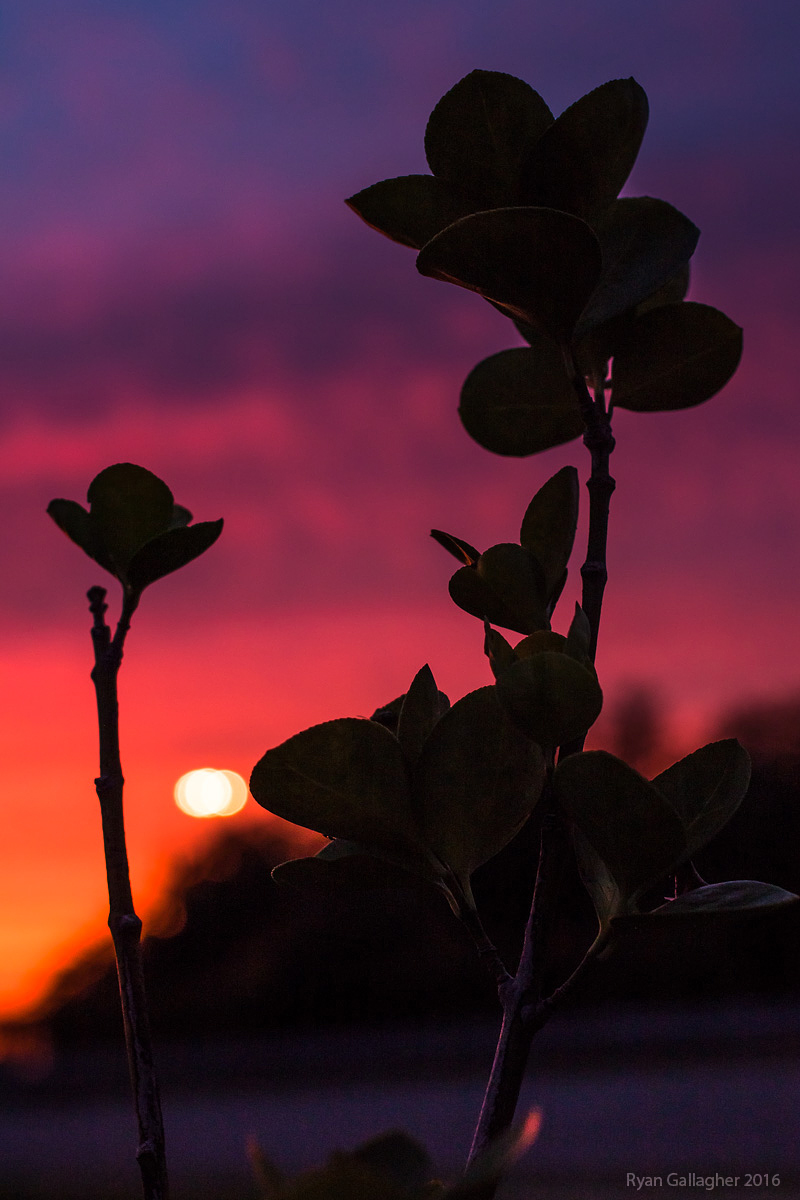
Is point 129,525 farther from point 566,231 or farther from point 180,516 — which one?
point 566,231

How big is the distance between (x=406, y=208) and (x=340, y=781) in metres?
0.30

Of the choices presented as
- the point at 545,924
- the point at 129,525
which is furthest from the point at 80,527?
the point at 545,924

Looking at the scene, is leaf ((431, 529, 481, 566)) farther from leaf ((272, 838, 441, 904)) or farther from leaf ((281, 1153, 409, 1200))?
leaf ((281, 1153, 409, 1200))

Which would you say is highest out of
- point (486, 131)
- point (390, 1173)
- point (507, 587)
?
point (486, 131)

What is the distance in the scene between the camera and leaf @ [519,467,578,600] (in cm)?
52

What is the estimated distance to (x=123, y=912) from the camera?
490 mm

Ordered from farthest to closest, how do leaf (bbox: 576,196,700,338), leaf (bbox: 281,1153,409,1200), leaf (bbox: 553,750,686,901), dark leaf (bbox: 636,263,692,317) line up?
dark leaf (bbox: 636,263,692,317), leaf (bbox: 576,196,700,338), leaf (bbox: 553,750,686,901), leaf (bbox: 281,1153,409,1200)

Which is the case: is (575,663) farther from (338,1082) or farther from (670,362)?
(338,1082)

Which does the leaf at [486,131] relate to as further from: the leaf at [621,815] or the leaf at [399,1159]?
the leaf at [399,1159]

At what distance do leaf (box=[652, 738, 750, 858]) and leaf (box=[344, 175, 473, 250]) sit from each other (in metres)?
0.30

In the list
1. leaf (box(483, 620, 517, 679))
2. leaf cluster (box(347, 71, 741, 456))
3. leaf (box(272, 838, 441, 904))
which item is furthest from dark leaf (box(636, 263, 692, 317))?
leaf (box(272, 838, 441, 904))

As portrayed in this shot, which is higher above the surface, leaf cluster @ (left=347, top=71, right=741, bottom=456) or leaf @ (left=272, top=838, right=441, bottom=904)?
leaf cluster @ (left=347, top=71, right=741, bottom=456)

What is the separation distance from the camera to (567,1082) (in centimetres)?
1290

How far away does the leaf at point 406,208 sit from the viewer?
1.72 ft
